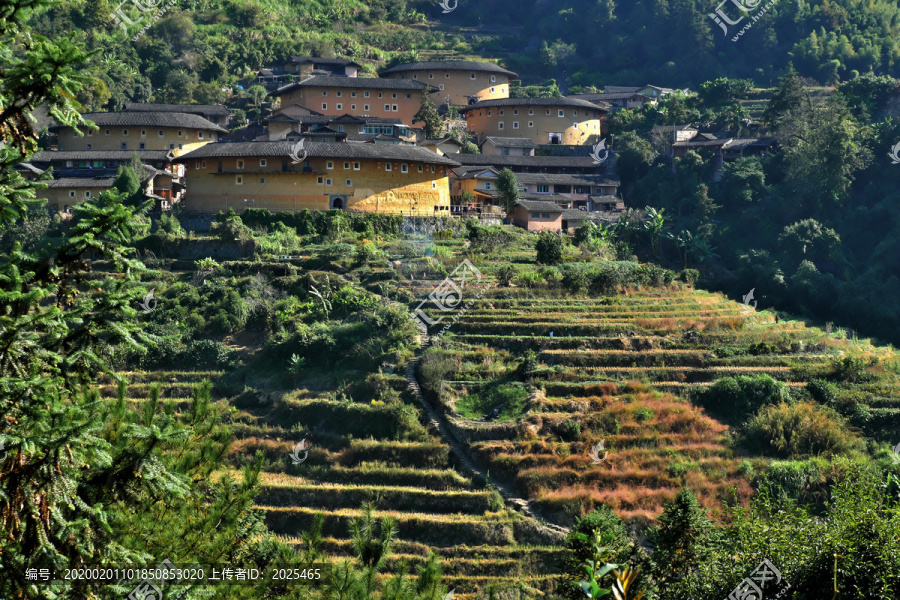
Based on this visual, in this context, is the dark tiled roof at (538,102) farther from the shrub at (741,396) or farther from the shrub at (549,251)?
the shrub at (741,396)

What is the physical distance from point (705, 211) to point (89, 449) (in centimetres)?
4617

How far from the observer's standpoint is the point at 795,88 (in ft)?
177

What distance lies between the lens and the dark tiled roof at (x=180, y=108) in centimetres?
5338

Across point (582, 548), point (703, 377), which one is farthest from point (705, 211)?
point (582, 548)

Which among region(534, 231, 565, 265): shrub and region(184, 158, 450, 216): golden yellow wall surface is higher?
region(184, 158, 450, 216): golden yellow wall surface

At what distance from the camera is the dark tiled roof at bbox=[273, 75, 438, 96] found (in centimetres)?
5866

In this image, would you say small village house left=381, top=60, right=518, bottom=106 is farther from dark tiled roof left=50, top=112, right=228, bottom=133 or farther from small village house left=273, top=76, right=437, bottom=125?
dark tiled roof left=50, top=112, right=228, bottom=133

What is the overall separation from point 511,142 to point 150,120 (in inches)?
847

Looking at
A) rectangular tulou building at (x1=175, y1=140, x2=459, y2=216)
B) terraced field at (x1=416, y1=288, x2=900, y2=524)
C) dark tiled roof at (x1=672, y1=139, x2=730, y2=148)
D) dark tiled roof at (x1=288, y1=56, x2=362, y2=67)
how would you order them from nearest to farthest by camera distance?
terraced field at (x1=416, y1=288, x2=900, y2=524) → rectangular tulou building at (x1=175, y1=140, x2=459, y2=216) → dark tiled roof at (x1=672, y1=139, x2=730, y2=148) → dark tiled roof at (x1=288, y1=56, x2=362, y2=67)

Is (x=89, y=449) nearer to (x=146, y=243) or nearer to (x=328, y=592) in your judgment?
(x=328, y=592)

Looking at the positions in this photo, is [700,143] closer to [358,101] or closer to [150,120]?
[358,101]

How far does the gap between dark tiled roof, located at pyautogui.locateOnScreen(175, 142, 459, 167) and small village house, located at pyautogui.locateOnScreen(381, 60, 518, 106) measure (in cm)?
2216

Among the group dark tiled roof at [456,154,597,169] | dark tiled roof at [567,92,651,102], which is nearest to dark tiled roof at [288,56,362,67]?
dark tiled roof at [456,154,597,169]

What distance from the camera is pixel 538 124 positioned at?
198 feet
